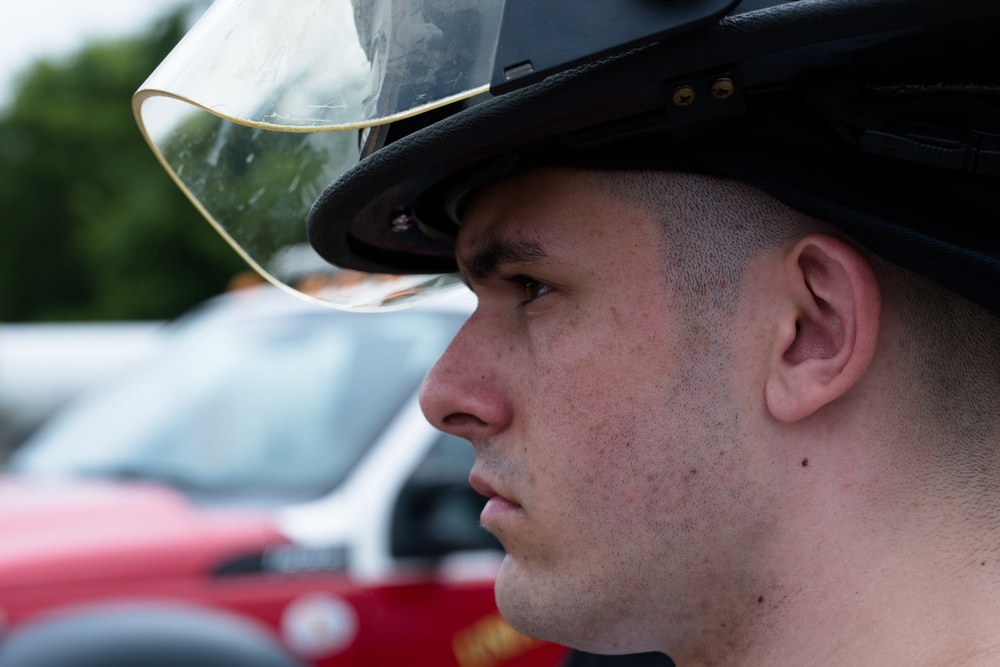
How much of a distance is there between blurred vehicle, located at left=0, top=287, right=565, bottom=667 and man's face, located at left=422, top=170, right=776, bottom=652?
7.42 ft

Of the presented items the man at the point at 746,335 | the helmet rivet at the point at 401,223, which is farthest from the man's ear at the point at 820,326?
the helmet rivet at the point at 401,223

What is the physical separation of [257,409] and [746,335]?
10.8 feet

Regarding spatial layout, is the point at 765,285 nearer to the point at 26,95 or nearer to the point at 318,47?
the point at 318,47

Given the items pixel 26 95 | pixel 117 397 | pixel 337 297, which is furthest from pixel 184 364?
pixel 26 95

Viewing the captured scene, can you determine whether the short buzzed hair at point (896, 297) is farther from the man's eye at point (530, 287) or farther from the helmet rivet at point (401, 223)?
the helmet rivet at point (401, 223)

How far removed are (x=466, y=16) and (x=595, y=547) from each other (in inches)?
28.0

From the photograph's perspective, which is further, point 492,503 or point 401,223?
point 401,223

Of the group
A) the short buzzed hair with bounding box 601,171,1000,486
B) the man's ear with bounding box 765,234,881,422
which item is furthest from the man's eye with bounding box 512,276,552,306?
the man's ear with bounding box 765,234,881,422

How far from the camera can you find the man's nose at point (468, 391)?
1784mm

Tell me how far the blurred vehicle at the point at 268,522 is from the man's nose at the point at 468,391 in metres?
2.16

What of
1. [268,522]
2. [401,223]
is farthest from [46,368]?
[401,223]

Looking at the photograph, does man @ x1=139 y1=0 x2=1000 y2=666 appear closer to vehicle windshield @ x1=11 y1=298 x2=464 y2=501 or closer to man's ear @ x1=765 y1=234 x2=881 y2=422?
man's ear @ x1=765 y1=234 x2=881 y2=422

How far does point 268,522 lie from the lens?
13.5 feet

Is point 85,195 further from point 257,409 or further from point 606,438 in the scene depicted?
point 606,438
